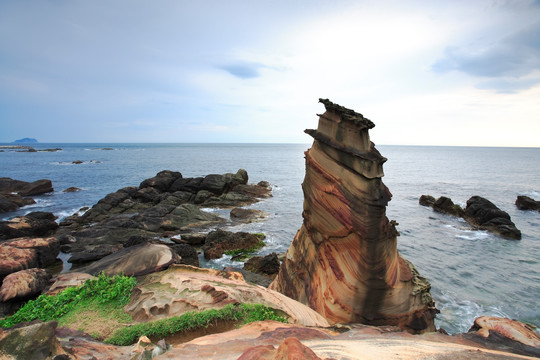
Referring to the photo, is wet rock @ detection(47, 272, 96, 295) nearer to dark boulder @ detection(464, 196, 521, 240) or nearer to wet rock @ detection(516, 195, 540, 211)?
dark boulder @ detection(464, 196, 521, 240)

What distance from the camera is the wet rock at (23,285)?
27.8ft

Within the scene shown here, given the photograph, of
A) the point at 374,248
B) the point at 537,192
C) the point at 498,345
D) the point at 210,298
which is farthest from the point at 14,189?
the point at 537,192

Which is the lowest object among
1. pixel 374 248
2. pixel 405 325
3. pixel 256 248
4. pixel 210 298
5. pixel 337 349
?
pixel 256 248

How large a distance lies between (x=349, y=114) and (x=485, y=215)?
21.6 metres

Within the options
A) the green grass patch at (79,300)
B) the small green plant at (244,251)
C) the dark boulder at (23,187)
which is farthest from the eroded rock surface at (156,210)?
→ the dark boulder at (23,187)

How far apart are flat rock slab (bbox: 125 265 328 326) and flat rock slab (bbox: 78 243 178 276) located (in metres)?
0.86

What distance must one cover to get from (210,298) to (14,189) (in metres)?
40.2

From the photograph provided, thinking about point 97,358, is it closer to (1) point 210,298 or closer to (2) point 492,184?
(1) point 210,298

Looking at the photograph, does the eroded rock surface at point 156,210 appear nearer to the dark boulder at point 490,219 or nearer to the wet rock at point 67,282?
the wet rock at point 67,282

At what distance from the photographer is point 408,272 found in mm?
7527

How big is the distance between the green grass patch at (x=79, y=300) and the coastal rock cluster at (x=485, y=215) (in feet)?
76.0

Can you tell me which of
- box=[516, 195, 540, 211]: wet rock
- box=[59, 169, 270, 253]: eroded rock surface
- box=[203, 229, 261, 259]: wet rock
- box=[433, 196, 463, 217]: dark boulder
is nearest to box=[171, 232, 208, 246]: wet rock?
box=[203, 229, 261, 259]: wet rock

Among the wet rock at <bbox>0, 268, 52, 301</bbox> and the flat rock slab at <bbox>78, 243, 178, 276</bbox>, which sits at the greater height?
the flat rock slab at <bbox>78, 243, 178, 276</bbox>

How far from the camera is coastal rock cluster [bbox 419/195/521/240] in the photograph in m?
19.8
